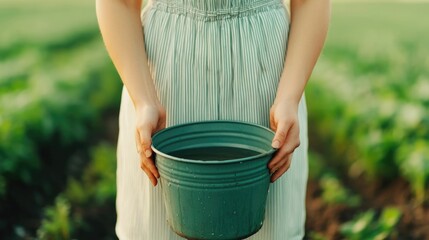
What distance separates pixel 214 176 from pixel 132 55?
0.47 metres

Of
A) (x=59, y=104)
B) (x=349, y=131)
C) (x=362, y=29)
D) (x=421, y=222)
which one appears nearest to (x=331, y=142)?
(x=349, y=131)

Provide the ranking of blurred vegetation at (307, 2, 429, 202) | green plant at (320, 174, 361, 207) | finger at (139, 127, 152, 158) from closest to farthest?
finger at (139, 127, 152, 158) → green plant at (320, 174, 361, 207) → blurred vegetation at (307, 2, 429, 202)

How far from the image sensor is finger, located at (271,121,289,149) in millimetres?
1705

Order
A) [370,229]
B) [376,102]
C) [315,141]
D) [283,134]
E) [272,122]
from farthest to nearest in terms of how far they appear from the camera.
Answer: [315,141] < [376,102] < [370,229] < [272,122] < [283,134]

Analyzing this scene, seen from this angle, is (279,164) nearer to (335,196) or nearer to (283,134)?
(283,134)

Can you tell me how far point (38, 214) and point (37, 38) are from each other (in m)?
3.36

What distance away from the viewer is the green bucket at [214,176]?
164 cm

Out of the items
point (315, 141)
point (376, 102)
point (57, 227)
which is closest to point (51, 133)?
point (57, 227)

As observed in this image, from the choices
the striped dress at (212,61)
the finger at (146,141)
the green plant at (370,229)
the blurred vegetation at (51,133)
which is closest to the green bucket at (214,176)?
the finger at (146,141)

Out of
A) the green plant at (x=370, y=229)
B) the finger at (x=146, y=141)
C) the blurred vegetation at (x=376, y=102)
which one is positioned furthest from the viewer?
the blurred vegetation at (x=376, y=102)

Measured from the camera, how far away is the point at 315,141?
5.18m

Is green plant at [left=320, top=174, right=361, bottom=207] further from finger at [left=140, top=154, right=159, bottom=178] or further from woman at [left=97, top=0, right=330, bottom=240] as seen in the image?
finger at [left=140, top=154, right=159, bottom=178]

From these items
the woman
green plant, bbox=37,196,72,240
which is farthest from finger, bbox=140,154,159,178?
green plant, bbox=37,196,72,240

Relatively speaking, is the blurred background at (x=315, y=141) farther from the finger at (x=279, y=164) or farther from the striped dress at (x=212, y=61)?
the finger at (x=279, y=164)
